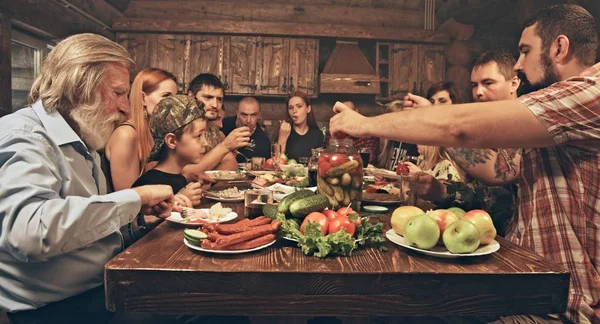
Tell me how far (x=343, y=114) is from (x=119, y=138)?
136 centimetres

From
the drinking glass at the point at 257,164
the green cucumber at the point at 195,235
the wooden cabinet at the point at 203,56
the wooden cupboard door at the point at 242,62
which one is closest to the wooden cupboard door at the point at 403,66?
the wooden cupboard door at the point at 242,62

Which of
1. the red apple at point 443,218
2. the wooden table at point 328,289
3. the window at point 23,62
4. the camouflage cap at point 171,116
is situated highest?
the window at point 23,62

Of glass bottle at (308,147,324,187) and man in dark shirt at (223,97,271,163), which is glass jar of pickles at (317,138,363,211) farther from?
man in dark shirt at (223,97,271,163)

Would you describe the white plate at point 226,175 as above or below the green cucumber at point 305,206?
below

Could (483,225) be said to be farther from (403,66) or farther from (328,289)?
(403,66)

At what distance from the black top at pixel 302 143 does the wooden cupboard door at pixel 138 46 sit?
8.69 ft

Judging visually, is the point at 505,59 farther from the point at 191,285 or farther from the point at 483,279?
the point at 191,285

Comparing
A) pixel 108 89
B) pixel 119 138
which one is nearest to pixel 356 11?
→ pixel 119 138

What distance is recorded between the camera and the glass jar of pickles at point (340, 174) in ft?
5.47

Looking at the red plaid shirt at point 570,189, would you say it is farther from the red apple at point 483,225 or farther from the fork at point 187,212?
the fork at point 187,212

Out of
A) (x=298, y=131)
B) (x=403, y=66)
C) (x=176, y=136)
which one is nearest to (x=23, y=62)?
(x=176, y=136)

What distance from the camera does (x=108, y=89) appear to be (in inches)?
66.1

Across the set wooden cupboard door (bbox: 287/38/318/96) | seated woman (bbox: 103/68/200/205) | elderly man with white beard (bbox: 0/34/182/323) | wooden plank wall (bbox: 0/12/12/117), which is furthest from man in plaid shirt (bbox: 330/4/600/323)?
wooden cupboard door (bbox: 287/38/318/96)

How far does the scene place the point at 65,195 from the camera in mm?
1478
